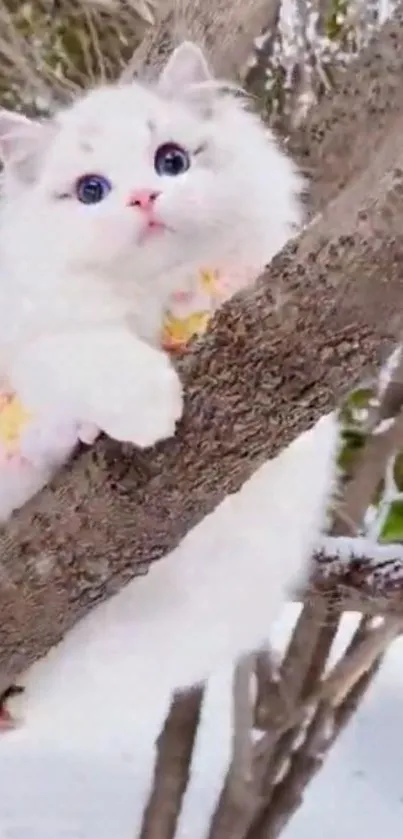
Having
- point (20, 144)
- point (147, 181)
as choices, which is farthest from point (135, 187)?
point (20, 144)

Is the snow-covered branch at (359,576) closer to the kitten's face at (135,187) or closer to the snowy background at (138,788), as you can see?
the kitten's face at (135,187)

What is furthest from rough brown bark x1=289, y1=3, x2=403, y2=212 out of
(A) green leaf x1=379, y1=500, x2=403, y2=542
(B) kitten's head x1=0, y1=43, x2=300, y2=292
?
(A) green leaf x1=379, y1=500, x2=403, y2=542

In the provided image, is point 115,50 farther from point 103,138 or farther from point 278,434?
point 278,434

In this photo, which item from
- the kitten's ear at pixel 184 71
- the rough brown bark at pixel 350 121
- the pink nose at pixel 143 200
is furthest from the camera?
the rough brown bark at pixel 350 121

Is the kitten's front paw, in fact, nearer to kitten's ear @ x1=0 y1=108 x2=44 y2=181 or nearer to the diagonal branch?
the diagonal branch

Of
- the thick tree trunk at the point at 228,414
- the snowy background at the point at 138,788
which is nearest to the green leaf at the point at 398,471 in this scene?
the snowy background at the point at 138,788

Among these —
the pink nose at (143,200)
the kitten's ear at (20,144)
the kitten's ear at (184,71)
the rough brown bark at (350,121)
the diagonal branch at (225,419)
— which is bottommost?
the diagonal branch at (225,419)
